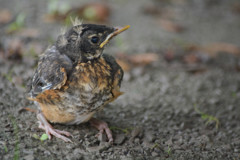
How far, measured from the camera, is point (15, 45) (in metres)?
5.23

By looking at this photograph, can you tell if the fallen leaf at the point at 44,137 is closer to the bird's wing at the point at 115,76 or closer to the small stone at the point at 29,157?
the small stone at the point at 29,157

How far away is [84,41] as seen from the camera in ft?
10.4

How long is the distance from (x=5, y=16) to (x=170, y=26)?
137 inches

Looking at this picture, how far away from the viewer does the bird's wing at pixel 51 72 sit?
9.82 feet

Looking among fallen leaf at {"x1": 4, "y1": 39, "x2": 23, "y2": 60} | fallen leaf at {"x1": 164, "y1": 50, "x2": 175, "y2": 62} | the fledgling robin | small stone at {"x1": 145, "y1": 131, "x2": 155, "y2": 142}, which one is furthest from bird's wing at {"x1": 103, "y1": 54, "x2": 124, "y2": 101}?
fallen leaf at {"x1": 164, "y1": 50, "x2": 175, "y2": 62}

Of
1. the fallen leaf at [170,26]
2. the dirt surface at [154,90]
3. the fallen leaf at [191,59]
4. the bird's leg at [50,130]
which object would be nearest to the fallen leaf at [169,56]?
the dirt surface at [154,90]

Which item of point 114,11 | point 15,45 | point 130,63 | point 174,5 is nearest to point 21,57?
point 15,45

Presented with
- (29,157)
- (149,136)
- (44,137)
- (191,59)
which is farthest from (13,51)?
(191,59)

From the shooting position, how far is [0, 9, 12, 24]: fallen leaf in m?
6.09

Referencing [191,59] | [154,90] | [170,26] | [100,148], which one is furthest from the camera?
[170,26]

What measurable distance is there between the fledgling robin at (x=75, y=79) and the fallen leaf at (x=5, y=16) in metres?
3.18

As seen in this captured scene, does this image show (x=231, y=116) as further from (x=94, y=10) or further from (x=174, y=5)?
(x=174, y=5)

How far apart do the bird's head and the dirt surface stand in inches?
32.8

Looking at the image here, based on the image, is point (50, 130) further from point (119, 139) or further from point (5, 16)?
point (5, 16)
